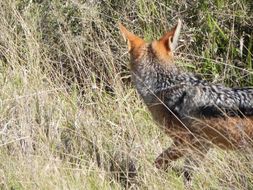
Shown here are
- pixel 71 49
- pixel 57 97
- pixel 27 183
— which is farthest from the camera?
pixel 71 49

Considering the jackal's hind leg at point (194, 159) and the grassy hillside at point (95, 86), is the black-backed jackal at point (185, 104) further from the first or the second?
the grassy hillside at point (95, 86)

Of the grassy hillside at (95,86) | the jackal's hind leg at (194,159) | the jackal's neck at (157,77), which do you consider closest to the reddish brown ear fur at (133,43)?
the jackal's neck at (157,77)

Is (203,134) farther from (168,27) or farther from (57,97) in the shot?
(168,27)

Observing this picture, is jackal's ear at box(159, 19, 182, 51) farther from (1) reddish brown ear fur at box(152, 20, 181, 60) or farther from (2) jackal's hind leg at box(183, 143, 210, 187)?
(2) jackal's hind leg at box(183, 143, 210, 187)

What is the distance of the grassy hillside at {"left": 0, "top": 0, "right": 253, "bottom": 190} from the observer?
16.5 feet

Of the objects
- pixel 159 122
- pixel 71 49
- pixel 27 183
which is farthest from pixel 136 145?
pixel 71 49

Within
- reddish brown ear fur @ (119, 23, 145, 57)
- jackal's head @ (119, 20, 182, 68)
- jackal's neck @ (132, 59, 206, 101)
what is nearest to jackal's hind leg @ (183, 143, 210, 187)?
jackal's neck @ (132, 59, 206, 101)

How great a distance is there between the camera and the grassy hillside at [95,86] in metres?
5.04

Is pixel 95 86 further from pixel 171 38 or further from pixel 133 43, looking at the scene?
pixel 171 38

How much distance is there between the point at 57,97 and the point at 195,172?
5.74 feet

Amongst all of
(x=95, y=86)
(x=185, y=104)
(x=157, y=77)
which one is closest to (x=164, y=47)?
(x=157, y=77)

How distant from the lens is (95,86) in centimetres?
648

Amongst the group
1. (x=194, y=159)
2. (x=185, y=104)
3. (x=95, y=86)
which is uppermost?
(x=185, y=104)

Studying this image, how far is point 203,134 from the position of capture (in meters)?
5.09
